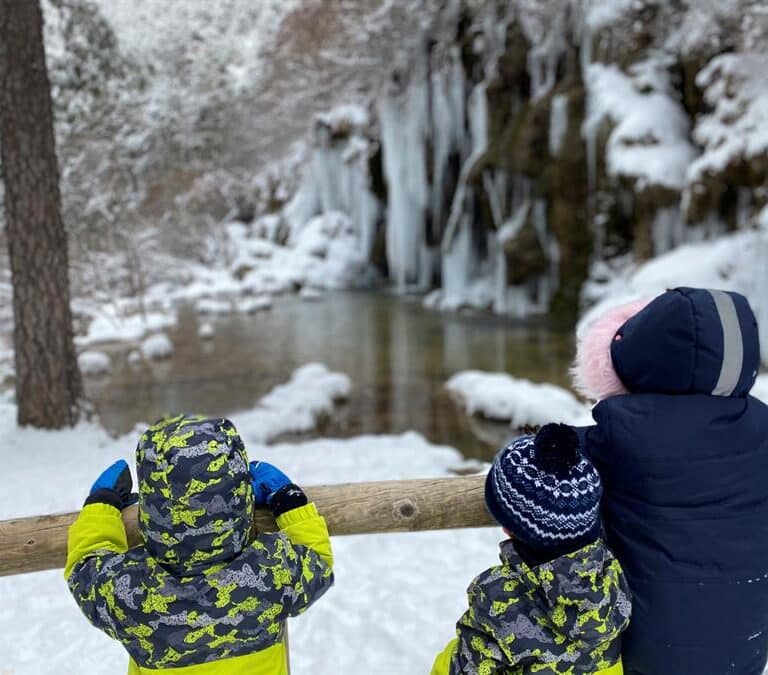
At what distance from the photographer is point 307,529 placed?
160 cm

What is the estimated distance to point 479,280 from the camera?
20.5 m

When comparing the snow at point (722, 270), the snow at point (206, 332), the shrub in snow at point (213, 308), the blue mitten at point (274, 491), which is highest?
the blue mitten at point (274, 491)

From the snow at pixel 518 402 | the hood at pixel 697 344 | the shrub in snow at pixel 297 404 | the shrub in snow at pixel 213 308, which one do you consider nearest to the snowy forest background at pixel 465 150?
the shrub in snow at pixel 213 308

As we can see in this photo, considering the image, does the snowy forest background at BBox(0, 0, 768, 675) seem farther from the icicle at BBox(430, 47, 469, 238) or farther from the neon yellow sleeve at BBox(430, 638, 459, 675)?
the neon yellow sleeve at BBox(430, 638, 459, 675)

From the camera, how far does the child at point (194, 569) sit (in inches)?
52.4

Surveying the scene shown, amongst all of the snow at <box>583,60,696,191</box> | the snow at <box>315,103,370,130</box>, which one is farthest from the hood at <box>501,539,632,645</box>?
the snow at <box>315,103,370,130</box>

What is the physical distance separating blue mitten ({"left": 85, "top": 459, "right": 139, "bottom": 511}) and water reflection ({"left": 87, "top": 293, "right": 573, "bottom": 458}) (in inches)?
225

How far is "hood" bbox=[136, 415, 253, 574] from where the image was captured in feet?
4.32

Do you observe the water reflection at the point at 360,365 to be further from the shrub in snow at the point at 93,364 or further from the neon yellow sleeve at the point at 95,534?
the neon yellow sleeve at the point at 95,534

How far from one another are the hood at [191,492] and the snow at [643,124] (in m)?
13.2

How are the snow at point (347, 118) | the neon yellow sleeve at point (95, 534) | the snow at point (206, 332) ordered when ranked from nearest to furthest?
1. the neon yellow sleeve at point (95, 534)
2. the snow at point (206, 332)
3. the snow at point (347, 118)

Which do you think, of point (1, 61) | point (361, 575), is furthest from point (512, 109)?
point (361, 575)

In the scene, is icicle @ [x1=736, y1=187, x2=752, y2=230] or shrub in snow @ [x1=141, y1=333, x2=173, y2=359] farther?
shrub in snow @ [x1=141, y1=333, x2=173, y2=359]

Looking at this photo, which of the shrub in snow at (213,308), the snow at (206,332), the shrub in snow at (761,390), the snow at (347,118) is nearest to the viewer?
the shrub in snow at (761,390)
